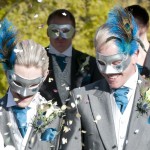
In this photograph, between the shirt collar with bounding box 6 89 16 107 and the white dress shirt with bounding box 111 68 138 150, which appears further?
the shirt collar with bounding box 6 89 16 107

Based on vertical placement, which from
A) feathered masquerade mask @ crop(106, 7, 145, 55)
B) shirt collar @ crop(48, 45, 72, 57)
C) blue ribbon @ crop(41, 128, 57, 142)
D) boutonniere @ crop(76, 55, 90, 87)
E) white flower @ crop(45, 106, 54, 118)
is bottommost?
blue ribbon @ crop(41, 128, 57, 142)

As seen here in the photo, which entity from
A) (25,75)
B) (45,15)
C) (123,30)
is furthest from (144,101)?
(45,15)

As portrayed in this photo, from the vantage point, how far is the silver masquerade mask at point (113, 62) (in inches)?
259

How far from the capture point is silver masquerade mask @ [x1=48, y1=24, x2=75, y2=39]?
7.95m

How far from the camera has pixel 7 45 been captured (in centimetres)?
670

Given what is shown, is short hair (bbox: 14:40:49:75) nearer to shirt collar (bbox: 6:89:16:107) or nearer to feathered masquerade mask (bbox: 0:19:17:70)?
feathered masquerade mask (bbox: 0:19:17:70)

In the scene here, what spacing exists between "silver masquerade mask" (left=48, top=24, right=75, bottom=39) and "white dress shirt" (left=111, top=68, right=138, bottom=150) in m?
1.46

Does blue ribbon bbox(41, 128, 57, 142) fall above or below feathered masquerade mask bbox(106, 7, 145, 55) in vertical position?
below

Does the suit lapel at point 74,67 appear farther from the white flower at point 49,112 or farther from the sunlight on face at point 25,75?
the sunlight on face at point 25,75

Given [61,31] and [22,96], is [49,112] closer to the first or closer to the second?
[22,96]

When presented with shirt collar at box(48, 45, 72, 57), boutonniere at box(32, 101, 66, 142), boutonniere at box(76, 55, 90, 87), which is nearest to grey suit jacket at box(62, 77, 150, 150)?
boutonniere at box(32, 101, 66, 142)

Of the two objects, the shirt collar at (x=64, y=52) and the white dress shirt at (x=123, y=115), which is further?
the shirt collar at (x=64, y=52)

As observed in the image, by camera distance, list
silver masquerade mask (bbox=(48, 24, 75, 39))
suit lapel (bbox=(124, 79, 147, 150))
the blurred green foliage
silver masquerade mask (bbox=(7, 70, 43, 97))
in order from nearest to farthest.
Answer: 1. suit lapel (bbox=(124, 79, 147, 150))
2. silver masquerade mask (bbox=(7, 70, 43, 97))
3. silver masquerade mask (bbox=(48, 24, 75, 39))
4. the blurred green foliage

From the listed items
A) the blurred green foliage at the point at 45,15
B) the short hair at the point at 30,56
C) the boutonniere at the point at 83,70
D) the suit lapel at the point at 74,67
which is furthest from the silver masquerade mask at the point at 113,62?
the blurred green foliage at the point at 45,15
